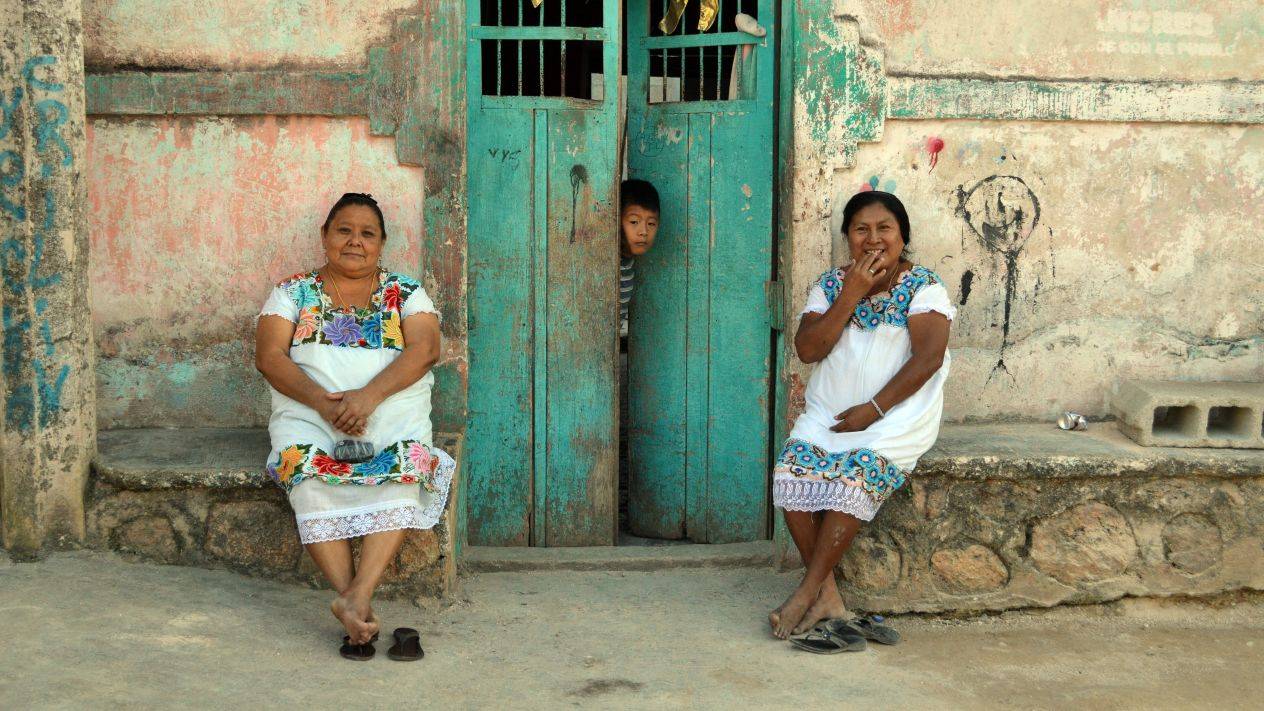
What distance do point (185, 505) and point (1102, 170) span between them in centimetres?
364

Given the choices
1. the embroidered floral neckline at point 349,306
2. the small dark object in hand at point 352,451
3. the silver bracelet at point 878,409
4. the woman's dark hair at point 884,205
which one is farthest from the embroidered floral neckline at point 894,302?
the small dark object in hand at point 352,451

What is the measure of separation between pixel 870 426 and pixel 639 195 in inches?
51.3

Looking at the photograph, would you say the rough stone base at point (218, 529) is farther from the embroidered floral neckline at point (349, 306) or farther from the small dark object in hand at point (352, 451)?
the embroidered floral neckline at point (349, 306)

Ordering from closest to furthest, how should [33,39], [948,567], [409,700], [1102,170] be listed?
[409,700] < [33,39] < [948,567] < [1102,170]

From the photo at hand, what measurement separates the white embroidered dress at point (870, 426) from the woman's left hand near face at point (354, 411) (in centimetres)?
140

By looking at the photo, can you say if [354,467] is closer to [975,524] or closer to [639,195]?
[639,195]

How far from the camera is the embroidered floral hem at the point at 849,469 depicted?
4055 millimetres

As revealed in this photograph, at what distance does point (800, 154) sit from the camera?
15.0 feet

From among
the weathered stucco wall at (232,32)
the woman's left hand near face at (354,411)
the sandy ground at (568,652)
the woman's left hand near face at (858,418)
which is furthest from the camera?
the weathered stucco wall at (232,32)

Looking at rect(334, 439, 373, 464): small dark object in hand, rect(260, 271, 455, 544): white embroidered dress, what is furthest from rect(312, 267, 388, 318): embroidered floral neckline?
rect(334, 439, 373, 464): small dark object in hand

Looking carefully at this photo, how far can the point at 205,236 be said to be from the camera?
458 cm

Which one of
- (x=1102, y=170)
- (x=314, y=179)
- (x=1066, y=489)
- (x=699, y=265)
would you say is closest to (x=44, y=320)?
(x=314, y=179)

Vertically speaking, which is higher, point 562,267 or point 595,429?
point 562,267

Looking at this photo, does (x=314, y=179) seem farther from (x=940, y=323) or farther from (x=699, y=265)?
Result: (x=940, y=323)
